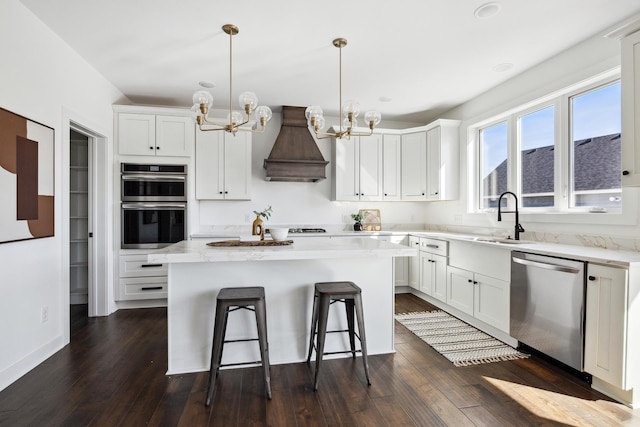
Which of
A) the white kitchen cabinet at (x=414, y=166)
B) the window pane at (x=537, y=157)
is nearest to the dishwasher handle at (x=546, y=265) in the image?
the window pane at (x=537, y=157)

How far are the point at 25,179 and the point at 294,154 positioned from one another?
2747 millimetres

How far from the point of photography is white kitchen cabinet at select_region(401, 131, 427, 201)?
4750 millimetres

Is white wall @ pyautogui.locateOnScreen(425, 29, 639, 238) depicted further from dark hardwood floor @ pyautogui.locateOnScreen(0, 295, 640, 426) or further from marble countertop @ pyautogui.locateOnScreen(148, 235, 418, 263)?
marble countertop @ pyautogui.locateOnScreen(148, 235, 418, 263)

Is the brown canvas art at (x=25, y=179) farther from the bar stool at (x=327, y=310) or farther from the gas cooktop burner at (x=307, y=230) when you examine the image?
the gas cooktop burner at (x=307, y=230)

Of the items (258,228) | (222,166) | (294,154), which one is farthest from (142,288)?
(294,154)

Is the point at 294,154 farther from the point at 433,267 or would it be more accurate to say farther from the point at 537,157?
the point at 537,157

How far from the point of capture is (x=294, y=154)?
4.40 meters

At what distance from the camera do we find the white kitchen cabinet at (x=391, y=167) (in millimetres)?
4859

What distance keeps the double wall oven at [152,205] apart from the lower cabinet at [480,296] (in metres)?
3.20

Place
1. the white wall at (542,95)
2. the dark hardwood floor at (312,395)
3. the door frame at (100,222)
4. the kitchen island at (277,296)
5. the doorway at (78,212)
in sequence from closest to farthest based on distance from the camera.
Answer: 1. the dark hardwood floor at (312,395)
2. the kitchen island at (277,296)
3. the white wall at (542,95)
4. the door frame at (100,222)
5. the doorway at (78,212)

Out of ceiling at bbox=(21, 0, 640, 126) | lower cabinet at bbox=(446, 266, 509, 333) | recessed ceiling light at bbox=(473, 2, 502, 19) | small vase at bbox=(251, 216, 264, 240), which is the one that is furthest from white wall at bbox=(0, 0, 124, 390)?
lower cabinet at bbox=(446, 266, 509, 333)

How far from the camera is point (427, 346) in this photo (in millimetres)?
2893

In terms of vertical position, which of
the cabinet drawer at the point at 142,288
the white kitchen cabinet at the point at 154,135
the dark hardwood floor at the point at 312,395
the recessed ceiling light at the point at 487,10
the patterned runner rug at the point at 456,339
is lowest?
the dark hardwood floor at the point at 312,395

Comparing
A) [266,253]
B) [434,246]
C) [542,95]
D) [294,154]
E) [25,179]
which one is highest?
[542,95]
